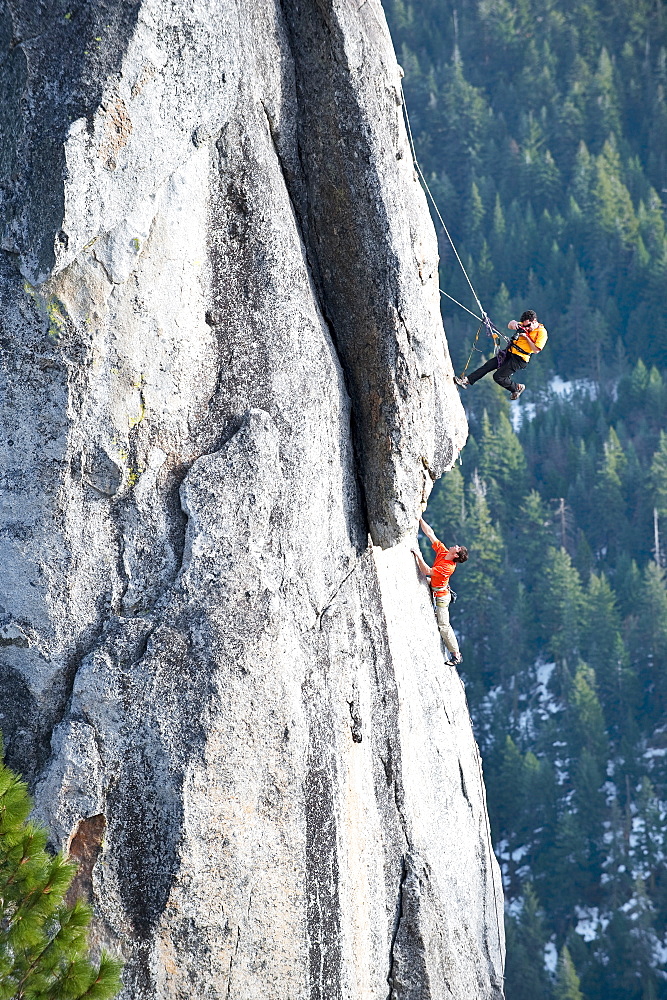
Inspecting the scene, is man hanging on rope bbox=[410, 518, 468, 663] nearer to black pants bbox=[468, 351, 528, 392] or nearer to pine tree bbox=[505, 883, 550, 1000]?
black pants bbox=[468, 351, 528, 392]

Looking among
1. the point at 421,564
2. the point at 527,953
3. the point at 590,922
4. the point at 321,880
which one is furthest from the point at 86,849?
the point at 590,922

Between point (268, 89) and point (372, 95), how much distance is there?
103cm

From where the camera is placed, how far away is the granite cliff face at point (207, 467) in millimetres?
9180

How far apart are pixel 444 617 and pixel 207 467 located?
4706 millimetres

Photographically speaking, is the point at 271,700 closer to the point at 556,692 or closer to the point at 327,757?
the point at 327,757

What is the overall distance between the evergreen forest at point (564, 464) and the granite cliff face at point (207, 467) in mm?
47181

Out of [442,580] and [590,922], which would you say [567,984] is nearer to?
[590,922]

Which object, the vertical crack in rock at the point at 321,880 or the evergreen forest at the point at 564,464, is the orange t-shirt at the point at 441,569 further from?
the evergreen forest at the point at 564,464

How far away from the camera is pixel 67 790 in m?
9.14

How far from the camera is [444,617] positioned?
1330 centimetres

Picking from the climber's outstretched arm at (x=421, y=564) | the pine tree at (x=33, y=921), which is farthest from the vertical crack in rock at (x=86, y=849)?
the climber's outstretched arm at (x=421, y=564)

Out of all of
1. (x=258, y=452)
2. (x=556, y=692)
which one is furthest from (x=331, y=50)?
(x=556, y=692)

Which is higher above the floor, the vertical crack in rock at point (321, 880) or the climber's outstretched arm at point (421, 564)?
the climber's outstretched arm at point (421, 564)

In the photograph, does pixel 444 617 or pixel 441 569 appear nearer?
pixel 441 569
